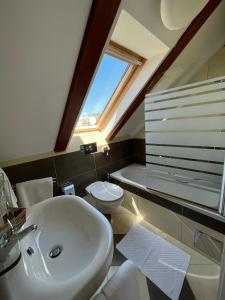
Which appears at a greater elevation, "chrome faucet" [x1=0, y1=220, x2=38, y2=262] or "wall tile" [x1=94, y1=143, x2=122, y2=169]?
"chrome faucet" [x1=0, y1=220, x2=38, y2=262]

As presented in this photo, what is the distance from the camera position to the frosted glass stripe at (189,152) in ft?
4.38

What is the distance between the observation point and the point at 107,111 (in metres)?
2.24

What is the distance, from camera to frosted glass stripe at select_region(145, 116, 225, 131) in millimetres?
1289

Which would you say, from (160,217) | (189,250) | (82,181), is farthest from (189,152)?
(82,181)

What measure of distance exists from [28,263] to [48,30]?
1194 millimetres

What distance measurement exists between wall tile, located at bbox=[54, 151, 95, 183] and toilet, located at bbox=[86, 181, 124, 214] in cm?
27

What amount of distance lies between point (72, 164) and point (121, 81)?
1.25 metres

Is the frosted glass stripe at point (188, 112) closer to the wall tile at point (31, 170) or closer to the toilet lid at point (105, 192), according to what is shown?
the toilet lid at point (105, 192)

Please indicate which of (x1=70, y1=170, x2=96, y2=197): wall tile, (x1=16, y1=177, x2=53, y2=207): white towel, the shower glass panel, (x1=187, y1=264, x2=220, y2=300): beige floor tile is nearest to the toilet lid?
(x1=70, y1=170, x2=96, y2=197): wall tile

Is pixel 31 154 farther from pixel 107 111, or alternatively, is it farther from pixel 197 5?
pixel 197 5

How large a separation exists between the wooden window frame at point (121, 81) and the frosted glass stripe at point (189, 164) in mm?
905

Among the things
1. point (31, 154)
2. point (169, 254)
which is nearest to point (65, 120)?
point (31, 154)

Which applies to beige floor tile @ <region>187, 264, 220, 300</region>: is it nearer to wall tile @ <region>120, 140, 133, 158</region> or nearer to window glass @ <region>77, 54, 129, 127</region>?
wall tile @ <region>120, 140, 133, 158</region>

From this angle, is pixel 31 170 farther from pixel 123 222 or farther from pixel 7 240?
pixel 123 222
